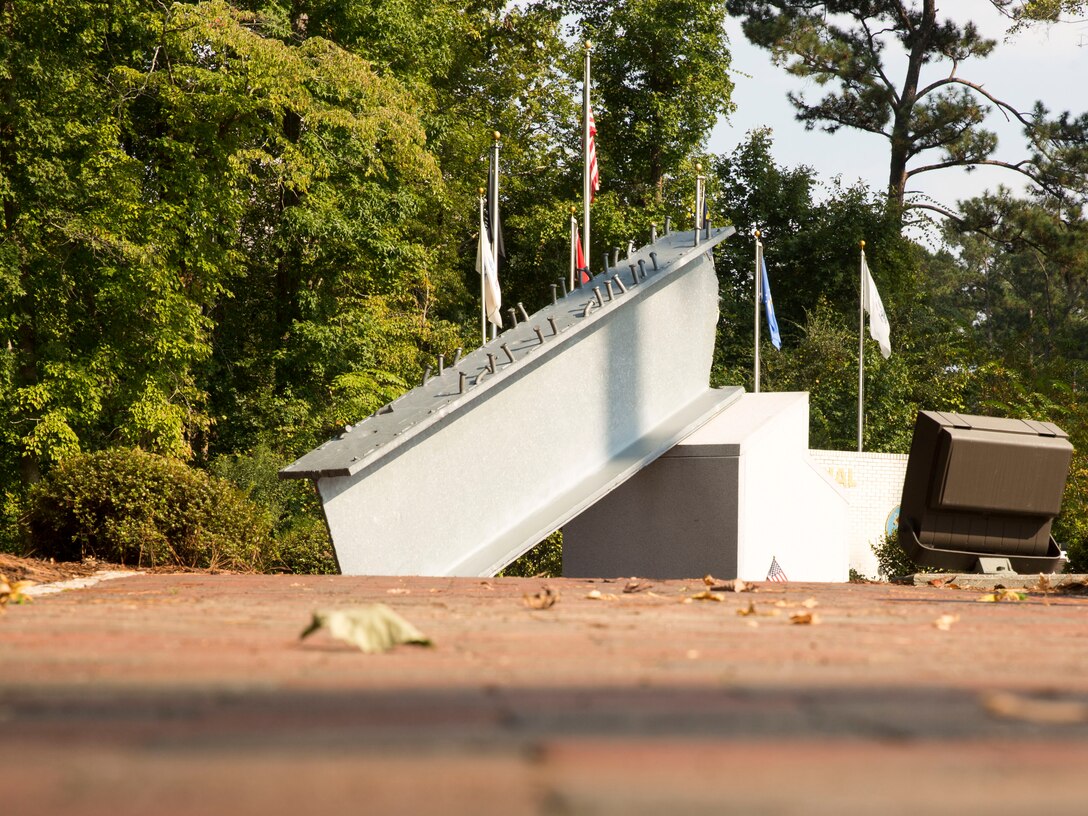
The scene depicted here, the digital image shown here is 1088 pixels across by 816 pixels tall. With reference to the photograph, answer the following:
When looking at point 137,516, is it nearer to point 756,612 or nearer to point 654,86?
point 756,612

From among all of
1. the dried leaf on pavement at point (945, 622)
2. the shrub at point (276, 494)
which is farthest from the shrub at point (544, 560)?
the dried leaf on pavement at point (945, 622)

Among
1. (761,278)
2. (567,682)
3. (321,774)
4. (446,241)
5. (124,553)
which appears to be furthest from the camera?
(446,241)

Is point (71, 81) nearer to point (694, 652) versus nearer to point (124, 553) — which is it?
point (124, 553)

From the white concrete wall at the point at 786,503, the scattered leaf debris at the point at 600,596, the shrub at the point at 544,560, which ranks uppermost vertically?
the scattered leaf debris at the point at 600,596

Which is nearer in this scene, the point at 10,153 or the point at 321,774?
the point at 321,774

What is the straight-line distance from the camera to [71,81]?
72.8ft

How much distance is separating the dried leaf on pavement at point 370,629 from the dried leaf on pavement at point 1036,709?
120cm

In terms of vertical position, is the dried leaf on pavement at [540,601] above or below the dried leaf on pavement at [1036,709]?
below

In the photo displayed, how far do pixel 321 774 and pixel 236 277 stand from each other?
28.3 m

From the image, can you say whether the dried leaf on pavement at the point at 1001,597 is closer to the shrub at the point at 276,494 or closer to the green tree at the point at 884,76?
the shrub at the point at 276,494

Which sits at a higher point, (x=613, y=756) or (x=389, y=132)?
(x=389, y=132)

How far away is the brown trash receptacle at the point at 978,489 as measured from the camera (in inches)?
387

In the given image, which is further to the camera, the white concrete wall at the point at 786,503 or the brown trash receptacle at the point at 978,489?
the white concrete wall at the point at 786,503

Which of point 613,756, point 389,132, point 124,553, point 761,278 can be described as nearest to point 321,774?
point 613,756
